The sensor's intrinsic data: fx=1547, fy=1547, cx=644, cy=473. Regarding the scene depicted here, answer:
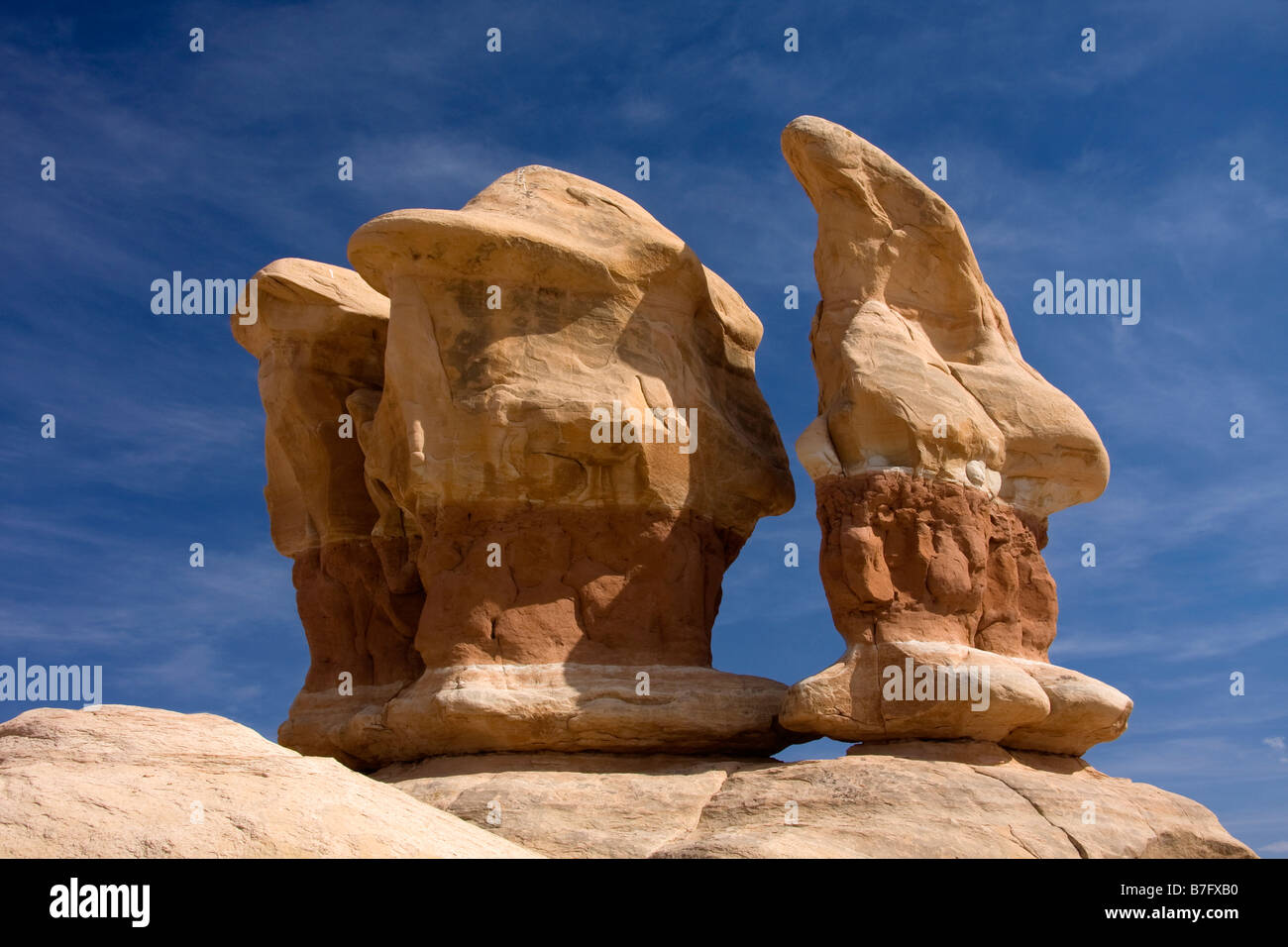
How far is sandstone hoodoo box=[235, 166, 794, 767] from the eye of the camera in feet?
41.0

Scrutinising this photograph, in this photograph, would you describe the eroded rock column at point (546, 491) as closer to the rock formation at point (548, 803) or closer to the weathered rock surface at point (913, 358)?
the rock formation at point (548, 803)

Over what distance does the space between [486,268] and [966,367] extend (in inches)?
163

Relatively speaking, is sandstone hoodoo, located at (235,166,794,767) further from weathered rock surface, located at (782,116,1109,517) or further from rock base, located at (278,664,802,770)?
weathered rock surface, located at (782,116,1109,517)

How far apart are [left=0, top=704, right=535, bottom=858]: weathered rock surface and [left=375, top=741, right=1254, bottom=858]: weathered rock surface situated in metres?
0.98

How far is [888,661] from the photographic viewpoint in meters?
11.6

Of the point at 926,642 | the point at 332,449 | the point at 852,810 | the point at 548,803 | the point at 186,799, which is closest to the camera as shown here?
the point at 186,799

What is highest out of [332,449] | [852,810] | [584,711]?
[332,449]

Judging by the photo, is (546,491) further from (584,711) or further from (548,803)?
(548,803)

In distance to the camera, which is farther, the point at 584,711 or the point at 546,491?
the point at 546,491

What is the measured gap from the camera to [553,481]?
12891 mm

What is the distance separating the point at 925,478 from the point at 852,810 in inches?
116

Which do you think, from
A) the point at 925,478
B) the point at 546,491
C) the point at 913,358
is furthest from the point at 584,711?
the point at 913,358
